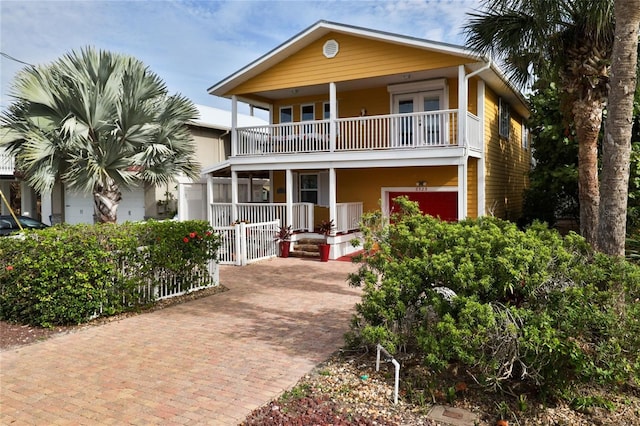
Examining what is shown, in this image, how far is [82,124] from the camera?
948cm

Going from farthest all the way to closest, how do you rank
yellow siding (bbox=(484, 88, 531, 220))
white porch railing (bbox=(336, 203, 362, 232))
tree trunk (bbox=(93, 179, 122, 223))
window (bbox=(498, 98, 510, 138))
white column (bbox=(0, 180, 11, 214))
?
white column (bbox=(0, 180, 11, 214)), window (bbox=(498, 98, 510, 138)), white porch railing (bbox=(336, 203, 362, 232)), yellow siding (bbox=(484, 88, 531, 220)), tree trunk (bbox=(93, 179, 122, 223))

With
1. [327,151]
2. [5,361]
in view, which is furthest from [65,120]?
[327,151]

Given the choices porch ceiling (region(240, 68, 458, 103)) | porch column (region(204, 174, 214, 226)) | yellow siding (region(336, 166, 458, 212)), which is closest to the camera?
porch ceiling (region(240, 68, 458, 103))

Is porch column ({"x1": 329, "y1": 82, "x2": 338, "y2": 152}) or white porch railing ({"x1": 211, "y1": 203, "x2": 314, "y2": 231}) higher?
porch column ({"x1": 329, "y1": 82, "x2": 338, "y2": 152})

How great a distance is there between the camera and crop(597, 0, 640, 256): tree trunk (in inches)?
225

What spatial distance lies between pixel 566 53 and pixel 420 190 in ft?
20.5

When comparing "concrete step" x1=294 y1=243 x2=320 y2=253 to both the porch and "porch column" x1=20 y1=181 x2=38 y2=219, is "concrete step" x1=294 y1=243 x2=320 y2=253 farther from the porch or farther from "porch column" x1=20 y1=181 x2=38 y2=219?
"porch column" x1=20 y1=181 x2=38 y2=219

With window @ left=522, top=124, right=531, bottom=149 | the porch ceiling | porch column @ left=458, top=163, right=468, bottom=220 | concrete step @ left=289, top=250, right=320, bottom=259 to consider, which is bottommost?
concrete step @ left=289, top=250, right=320, bottom=259

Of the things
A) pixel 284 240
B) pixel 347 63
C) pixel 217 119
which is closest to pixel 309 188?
pixel 284 240

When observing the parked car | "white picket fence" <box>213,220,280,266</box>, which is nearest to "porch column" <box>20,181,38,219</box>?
the parked car

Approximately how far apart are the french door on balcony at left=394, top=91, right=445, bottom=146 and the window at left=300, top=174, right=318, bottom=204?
15.2 feet

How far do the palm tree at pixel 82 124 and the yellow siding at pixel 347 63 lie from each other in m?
5.91

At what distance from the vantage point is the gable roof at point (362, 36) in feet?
39.8

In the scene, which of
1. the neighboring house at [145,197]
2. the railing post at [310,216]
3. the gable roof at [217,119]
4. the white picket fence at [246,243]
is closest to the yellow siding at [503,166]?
the railing post at [310,216]
